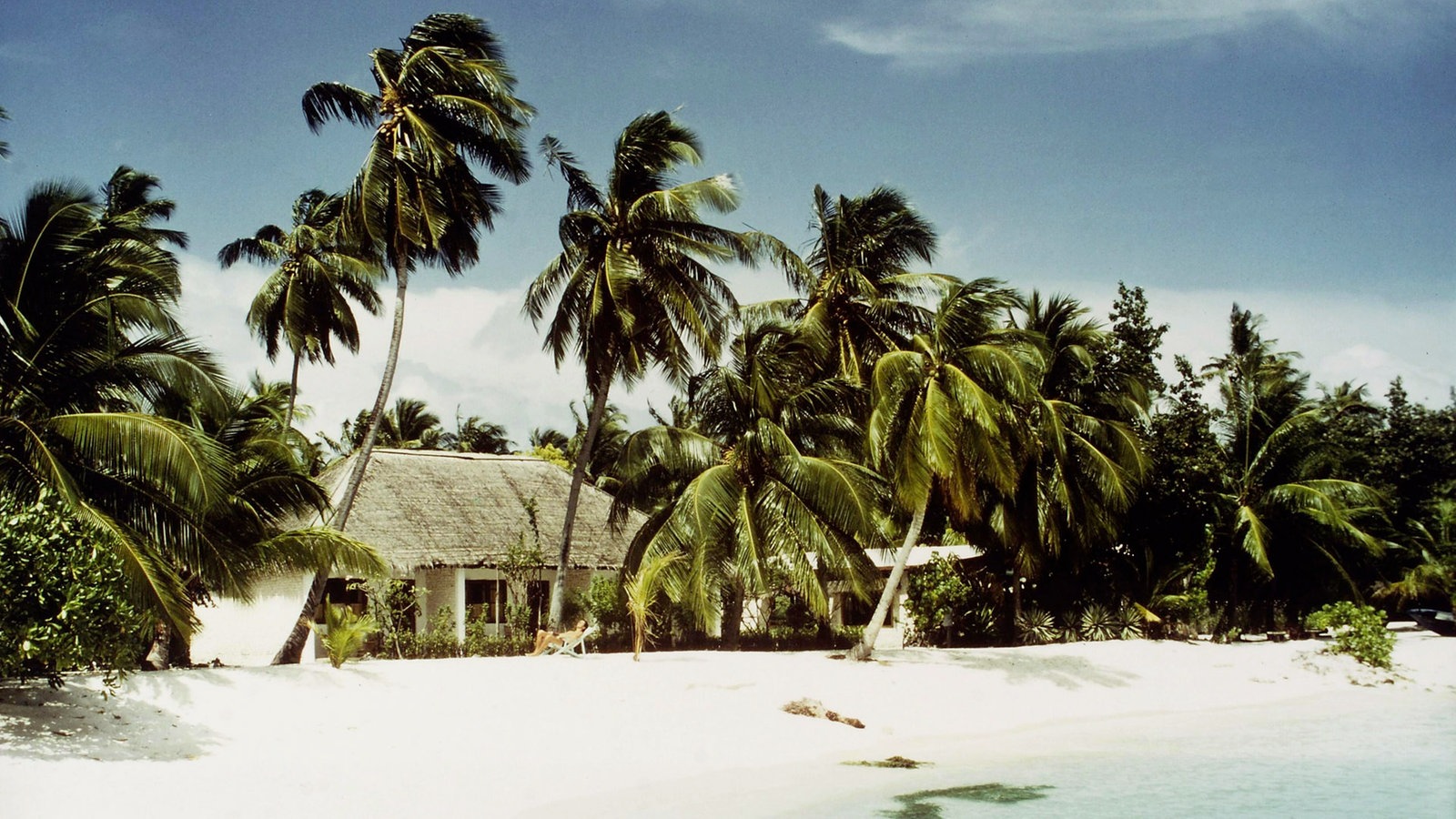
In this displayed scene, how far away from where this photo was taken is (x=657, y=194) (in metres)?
20.0

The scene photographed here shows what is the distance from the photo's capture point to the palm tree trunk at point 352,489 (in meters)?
17.0

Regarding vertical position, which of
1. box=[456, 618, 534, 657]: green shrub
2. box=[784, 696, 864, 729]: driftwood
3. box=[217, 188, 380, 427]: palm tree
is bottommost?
→ box=[784, 696, 864, 729]: driftwood

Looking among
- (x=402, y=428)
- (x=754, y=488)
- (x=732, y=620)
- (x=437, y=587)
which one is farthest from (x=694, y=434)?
(x=402, y=428)

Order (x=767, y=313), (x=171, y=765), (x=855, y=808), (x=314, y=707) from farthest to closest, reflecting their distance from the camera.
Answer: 1. (x=767, y=313)
2. (x=314, y=707)
3. (x=855, y=808)
4. (x=171, y=765)

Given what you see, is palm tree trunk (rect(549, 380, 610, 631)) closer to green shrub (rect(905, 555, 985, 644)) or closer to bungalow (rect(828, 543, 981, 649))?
Result: bungalow (rect(828, 543, 981, 649))

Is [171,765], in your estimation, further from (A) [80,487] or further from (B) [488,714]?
(B) [488,714]

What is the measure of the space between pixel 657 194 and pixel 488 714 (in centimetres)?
977

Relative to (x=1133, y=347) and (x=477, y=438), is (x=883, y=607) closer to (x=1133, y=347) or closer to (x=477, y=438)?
(x=1133, y=347)

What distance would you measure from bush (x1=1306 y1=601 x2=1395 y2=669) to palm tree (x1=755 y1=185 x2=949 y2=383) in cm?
1088

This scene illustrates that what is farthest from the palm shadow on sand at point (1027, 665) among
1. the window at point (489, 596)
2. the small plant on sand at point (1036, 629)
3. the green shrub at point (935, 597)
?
the window at point (489, 596)

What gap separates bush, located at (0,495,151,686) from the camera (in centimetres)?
966

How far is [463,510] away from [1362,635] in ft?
61.9

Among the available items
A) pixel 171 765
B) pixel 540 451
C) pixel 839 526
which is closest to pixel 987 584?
pixel 839 526

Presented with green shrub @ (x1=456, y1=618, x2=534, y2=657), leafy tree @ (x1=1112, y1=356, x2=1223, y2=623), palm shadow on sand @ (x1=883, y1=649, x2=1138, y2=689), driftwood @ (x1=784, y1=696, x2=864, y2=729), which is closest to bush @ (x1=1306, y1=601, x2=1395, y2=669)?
leafy tree @ (x1=1112, y1=356, x2=1223, y2=623)
